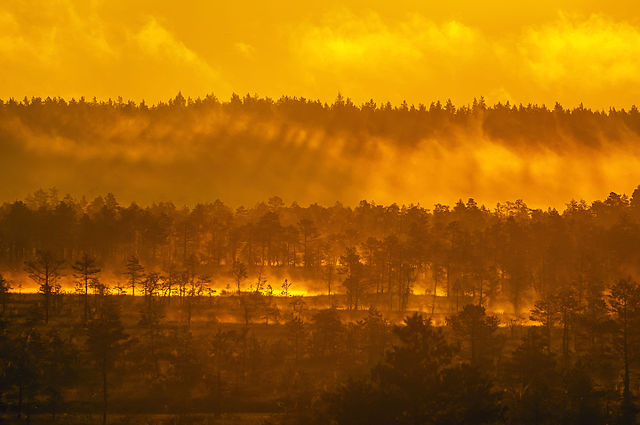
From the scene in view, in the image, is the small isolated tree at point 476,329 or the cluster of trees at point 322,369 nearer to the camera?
the cluster of trees at point 322,369

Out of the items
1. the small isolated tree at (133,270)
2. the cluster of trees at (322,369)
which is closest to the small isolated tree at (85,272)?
the cluster of trees at (322,369)

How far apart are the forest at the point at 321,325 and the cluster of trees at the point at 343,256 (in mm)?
418

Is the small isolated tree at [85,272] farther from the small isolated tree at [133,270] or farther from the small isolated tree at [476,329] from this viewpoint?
the small isolated tree at [476,329]

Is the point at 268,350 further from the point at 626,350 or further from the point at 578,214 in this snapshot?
the point at 578,214

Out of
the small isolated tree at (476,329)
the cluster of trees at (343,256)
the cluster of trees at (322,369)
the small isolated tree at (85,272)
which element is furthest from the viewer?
the cluster of trees at (343,256)

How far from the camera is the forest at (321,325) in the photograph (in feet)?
150

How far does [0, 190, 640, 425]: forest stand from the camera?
1797 inches

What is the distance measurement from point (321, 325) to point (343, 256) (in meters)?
37.3

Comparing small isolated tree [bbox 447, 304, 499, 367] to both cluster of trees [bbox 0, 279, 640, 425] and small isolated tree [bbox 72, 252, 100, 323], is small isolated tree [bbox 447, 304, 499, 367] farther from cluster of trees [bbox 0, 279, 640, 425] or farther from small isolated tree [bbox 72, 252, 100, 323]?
small isolated tree [bbox 72, 252, 100, 323]

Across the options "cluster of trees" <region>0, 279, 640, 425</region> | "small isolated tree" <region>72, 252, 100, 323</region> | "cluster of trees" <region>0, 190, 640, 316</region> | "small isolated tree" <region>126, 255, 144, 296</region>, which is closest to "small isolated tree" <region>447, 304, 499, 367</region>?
"cluster of trees" <region>0, 279, 640, 425</region>

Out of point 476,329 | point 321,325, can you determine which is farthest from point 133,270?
point 476,329

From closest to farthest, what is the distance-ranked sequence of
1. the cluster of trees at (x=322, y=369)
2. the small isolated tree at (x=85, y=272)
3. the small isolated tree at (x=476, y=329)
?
the cluster of trees at (x=322, y=369) → the small isolated tree at (x=476, y=329) → the small isolated tree at (x=85, y=272)

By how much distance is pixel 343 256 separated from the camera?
366 ft

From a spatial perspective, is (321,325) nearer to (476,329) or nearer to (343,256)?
(476,329)
